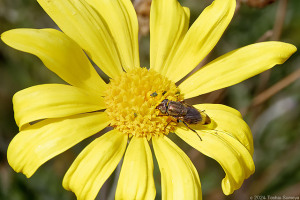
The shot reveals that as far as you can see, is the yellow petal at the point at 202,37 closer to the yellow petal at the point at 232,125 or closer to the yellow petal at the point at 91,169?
the yellow petal at the point at 232,125

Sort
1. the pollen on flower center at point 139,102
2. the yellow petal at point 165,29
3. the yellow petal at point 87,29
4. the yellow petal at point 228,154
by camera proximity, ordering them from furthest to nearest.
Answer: the yellow petal at point 165,29, the pollen on flower center at point 139,102, the yellow petal at point 87,29, the yellow petal at point 228,154

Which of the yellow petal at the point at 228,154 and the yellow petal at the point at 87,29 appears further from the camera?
the yellow petal at the point at 87,29

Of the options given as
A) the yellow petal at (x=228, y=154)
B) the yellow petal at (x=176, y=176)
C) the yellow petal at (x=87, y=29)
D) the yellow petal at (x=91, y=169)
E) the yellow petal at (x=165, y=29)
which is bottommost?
the yellow petal at (x=228, y=154)

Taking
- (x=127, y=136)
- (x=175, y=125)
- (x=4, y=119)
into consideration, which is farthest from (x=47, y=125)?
(x=4, y=119)

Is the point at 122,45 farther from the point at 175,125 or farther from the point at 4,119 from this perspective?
the point at 4,119

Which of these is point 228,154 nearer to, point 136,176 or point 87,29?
point 136,176

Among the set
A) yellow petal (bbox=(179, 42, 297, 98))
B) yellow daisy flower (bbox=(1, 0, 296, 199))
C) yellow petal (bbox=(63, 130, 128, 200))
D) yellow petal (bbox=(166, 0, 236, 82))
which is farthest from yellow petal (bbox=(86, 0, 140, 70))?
yellow petal (bbox=(63, 130, 128, 200))

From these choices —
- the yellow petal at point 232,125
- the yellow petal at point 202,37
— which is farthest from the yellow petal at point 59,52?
the yellow petal at point 232,125
